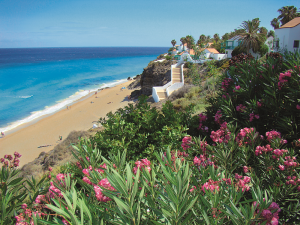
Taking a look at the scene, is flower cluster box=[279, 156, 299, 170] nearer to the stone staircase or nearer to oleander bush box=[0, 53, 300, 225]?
oleander bush box=[0, 53, 300, 225]

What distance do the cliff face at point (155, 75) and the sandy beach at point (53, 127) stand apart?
4086 millimetres

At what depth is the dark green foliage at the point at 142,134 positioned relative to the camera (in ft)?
12.9

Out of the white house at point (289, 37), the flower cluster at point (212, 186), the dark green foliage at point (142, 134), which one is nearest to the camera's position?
the flower cluster at point (212, 186)

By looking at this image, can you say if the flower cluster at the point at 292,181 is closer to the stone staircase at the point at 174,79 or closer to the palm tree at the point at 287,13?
the stone staircase at the point at 174,79

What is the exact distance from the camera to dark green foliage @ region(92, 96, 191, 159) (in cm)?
394

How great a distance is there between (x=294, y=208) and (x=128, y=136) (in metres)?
2.96

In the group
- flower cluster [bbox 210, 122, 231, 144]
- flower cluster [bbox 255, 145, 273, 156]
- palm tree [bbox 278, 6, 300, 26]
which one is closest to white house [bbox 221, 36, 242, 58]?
palm tree [bbox 278, 6, 300, 26]

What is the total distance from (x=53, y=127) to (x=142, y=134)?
2251 cm

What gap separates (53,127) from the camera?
77.7ft

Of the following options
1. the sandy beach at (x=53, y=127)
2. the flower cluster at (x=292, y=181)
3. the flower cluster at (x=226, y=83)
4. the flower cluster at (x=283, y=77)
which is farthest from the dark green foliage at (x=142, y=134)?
the sandy beach at (x=53, y=127)

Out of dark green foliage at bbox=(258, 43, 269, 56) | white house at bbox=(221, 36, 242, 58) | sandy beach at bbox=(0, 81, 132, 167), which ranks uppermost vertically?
white house at bbox=(221, 36, 242, 58)

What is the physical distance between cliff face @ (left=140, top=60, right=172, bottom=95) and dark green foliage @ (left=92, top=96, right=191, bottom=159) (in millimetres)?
26892

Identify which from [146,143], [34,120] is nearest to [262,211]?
[146,143]

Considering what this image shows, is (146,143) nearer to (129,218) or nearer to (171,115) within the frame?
(171,115)
